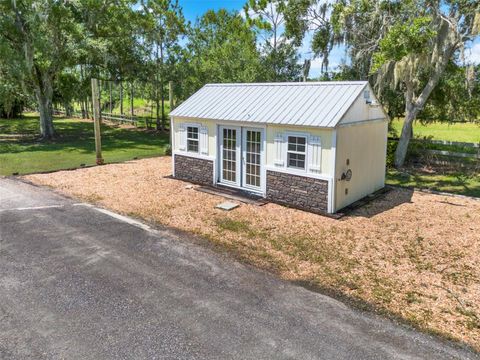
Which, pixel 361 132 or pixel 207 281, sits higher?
pixel 361 132

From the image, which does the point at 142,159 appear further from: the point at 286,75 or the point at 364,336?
the point at 364,336

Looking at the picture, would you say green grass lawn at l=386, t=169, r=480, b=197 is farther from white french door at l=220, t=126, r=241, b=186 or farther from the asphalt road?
the asphalt road

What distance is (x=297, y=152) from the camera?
413 inches

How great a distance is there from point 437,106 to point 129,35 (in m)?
19.8

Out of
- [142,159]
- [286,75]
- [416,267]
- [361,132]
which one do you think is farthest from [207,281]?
[286,75]

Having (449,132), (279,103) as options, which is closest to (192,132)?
(279,103)

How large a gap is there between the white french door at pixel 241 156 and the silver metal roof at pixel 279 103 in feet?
1.57

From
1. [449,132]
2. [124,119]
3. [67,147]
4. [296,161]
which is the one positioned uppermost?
[124,119]

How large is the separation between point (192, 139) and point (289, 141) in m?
3.83

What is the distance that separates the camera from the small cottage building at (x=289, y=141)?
1011 centimetres

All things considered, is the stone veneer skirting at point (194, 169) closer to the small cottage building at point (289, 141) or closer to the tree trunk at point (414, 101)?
the small cottage building at point (289, 141)

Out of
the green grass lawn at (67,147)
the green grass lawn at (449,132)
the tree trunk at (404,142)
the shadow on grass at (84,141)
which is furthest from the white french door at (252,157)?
the green grass lawn at (449,132)

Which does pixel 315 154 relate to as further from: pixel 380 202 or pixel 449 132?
pixel 449 132

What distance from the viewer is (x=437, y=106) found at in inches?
674
